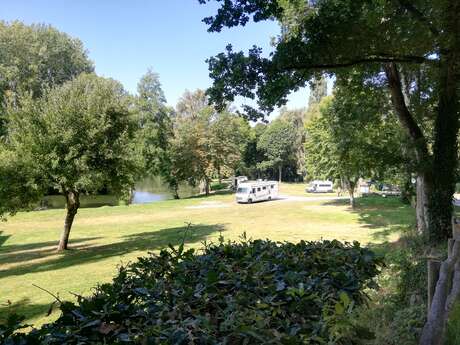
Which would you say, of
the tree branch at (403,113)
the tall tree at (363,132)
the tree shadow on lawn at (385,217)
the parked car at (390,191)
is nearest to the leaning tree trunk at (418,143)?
the tree branch at (403,113)

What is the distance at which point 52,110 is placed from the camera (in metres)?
15.5

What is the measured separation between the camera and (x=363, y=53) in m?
9.42

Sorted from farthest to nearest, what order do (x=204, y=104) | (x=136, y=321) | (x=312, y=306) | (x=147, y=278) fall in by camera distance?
(x=204, y=104) < (x=147, y=278) < (x=312, y=306) < (x=136, y=321)

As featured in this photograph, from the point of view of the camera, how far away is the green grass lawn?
12.1 metres

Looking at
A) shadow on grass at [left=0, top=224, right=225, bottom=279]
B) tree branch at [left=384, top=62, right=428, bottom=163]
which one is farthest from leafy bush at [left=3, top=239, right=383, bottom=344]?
shadow on grass at [left=0, top=224, right=225, bottom=279]

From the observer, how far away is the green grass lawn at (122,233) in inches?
477

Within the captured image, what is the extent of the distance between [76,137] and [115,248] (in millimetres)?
5314

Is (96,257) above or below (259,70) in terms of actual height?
below

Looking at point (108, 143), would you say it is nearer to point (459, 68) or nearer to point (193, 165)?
point (459, 68)

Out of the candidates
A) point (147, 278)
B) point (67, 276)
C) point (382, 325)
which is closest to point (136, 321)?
point (147, 278)

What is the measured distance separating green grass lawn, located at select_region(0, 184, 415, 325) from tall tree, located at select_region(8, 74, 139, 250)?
3.06 meters

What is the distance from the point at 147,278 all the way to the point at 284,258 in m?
1.46

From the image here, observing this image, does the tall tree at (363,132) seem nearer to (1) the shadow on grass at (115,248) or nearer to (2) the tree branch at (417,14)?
(2) the tree branch at (417,14)

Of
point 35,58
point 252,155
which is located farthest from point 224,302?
point 252,155
